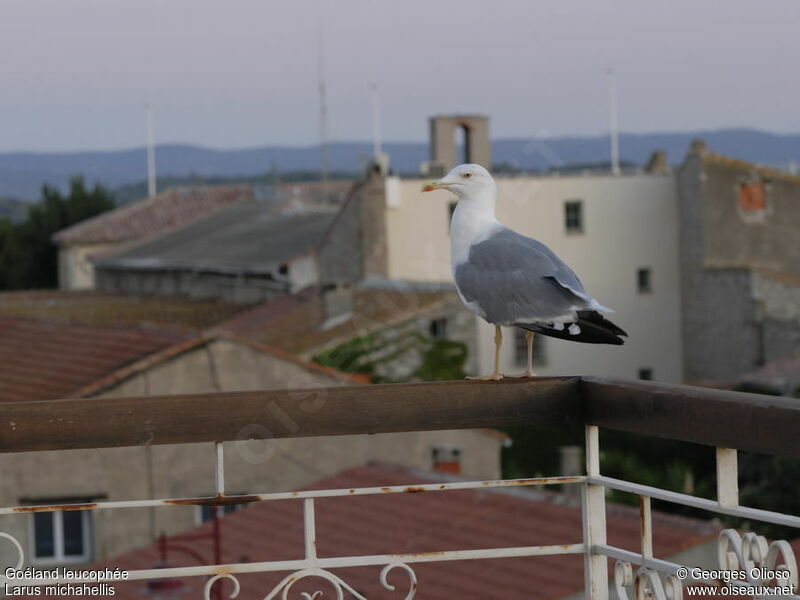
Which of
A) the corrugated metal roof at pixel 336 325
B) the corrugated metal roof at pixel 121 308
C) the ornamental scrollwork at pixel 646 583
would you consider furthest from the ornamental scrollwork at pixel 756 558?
the corrugated metal roof at pixel 121 308

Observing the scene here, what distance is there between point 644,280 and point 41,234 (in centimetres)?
3215

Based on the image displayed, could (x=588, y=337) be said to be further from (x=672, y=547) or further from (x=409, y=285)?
(x=409, y=285)

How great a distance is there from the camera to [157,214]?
166 feet

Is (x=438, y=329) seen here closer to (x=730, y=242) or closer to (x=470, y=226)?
(x=730, y=242)

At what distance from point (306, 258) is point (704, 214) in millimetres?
9082

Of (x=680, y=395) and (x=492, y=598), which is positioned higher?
(x=680, y=395)

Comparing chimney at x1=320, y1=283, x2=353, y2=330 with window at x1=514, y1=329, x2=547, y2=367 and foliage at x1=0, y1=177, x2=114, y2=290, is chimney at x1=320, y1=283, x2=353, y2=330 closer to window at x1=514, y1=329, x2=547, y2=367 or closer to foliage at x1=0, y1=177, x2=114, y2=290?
window at x1=514, y1=329, x2=547, y2=367

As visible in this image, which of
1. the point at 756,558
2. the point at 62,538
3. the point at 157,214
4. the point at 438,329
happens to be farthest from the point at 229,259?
the point at 756,558

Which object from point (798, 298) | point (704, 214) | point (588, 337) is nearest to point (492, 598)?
point (588, 337)

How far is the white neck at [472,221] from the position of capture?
10.6 feet

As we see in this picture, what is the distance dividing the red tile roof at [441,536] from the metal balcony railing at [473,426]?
4.69 m

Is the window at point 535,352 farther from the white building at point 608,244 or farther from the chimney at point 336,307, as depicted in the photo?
the chimney at point 336,307

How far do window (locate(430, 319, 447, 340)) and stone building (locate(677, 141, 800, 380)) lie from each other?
10342 mm

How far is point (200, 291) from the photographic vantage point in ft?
113
